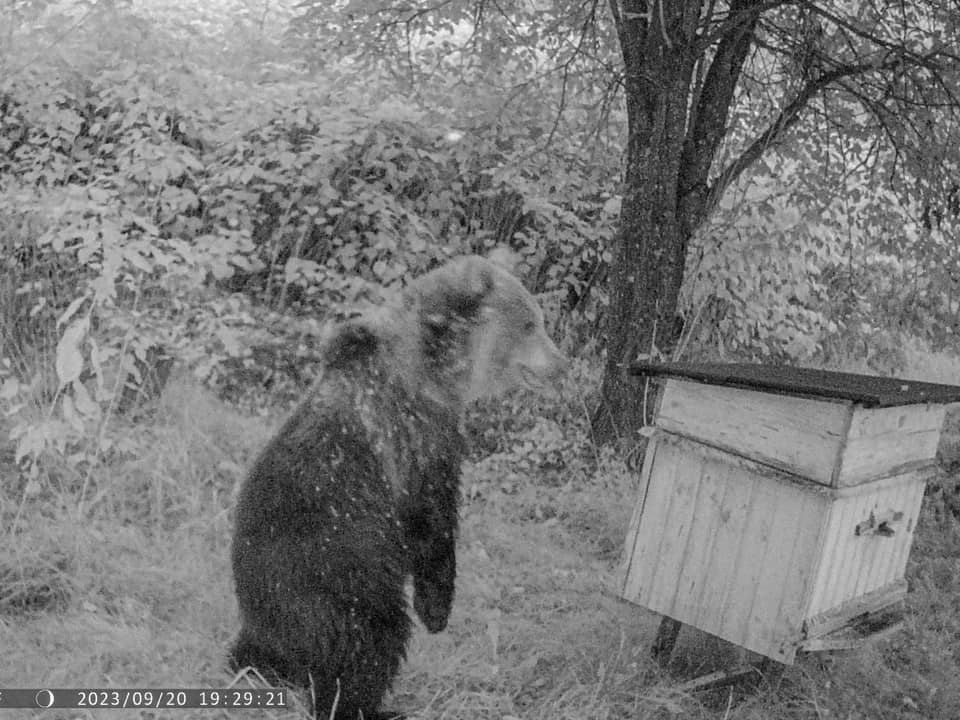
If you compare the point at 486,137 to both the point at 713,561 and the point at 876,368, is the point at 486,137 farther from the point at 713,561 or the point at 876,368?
the point at 876,368

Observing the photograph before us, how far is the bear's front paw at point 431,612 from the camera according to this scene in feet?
8.66

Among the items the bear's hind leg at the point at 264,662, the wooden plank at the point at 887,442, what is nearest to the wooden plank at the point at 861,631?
the wooden plank at the point at 887,442

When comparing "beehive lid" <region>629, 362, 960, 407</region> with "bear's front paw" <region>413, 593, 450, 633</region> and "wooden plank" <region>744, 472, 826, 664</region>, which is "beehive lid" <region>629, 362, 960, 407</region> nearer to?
"wooden plank" <region>744, 472, 826, 664</region>

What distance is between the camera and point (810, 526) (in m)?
2.35

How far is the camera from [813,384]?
2.34 metres

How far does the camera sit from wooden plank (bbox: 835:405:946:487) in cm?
229

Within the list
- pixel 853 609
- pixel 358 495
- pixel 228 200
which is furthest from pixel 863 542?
pixel 228 200

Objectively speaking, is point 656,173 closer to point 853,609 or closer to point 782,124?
point 782,124

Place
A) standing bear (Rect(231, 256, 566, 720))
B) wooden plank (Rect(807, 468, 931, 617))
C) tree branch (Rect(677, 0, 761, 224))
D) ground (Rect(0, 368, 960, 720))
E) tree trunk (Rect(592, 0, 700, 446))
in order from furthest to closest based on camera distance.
Answer: tree branch (Rect(677, 0, 761, 224)), tree trunk (Rect(592, 0, 700, 446)), ground (Rect(0, 368, 960, 720)), wooden plank (Rect(807, 468, 931, 617)), standing bear (Rect(231, 256, 566, 720))

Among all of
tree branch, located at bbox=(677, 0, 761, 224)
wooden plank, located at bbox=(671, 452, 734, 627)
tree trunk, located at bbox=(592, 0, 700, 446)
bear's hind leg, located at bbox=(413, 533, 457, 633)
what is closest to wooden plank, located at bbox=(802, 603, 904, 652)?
wooden plank, located at bbox=(671, 452, 734, 627)

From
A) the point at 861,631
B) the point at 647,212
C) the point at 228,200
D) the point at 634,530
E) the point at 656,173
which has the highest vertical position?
the point at 656,173

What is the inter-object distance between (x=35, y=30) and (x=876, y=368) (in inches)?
219

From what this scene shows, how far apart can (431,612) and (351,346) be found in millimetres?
878

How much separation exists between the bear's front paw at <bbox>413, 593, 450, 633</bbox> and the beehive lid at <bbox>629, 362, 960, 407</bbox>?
36.1 inches
